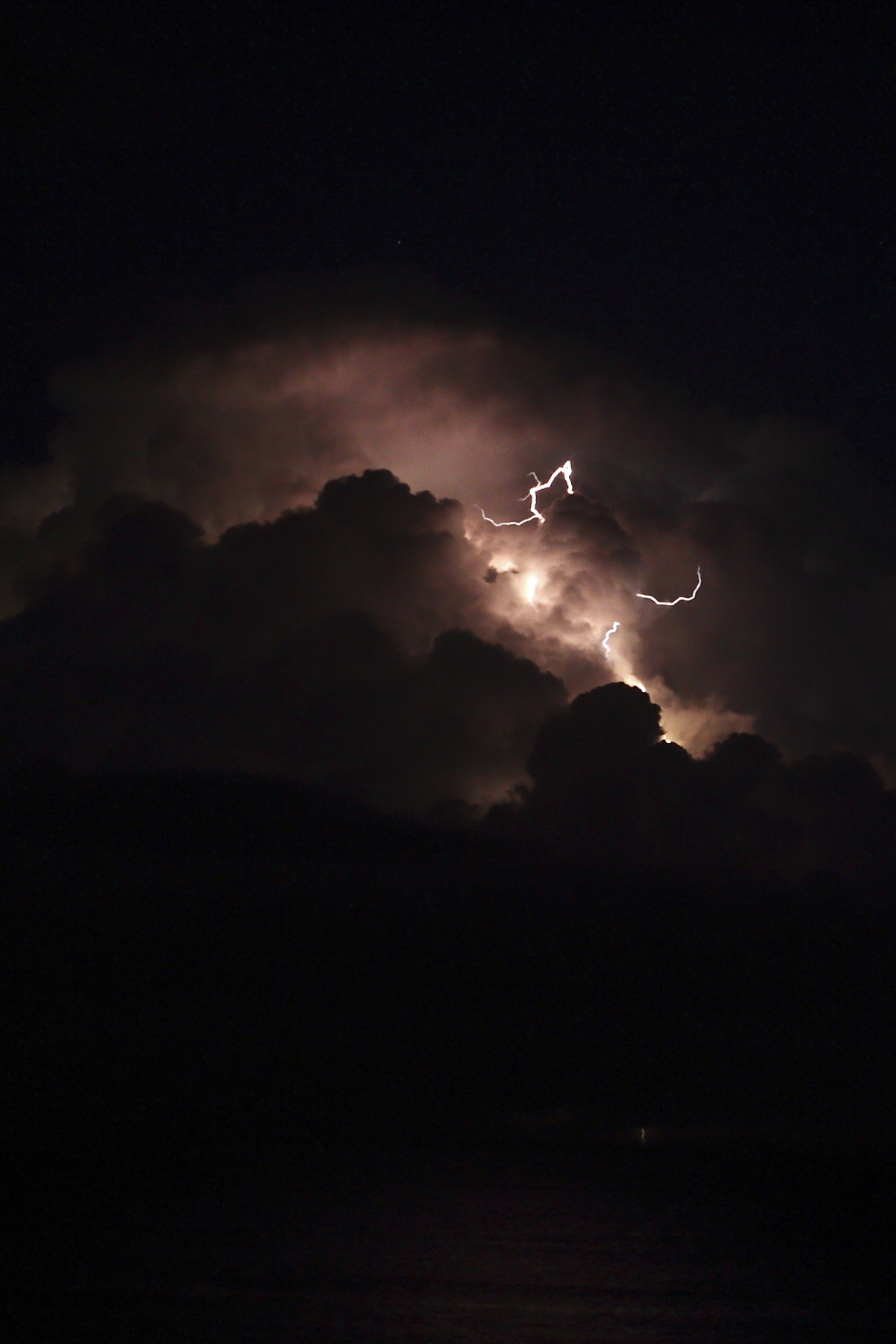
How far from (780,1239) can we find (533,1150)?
55.3 m

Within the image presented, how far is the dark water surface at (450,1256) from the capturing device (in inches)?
1868

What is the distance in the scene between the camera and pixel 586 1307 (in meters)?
50.6

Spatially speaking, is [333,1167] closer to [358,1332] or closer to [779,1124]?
[358,1332]

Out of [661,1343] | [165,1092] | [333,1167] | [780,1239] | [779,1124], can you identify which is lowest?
[661,1343]

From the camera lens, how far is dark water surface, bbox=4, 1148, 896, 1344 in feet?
156

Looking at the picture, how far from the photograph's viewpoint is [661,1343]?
45.0 meters

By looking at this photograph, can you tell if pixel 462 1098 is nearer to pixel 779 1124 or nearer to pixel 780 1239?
pixel 779 1124

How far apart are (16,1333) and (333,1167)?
61411 millimetres

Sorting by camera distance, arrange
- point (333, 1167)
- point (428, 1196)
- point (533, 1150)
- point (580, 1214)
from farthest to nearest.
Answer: point (533, 1150), point (333, 1167), point (428, 1196), point (580, 1214)

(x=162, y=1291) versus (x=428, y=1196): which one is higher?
(x=428, y=1196)

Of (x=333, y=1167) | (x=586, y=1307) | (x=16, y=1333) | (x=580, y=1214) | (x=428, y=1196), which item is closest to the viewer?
(x=16, y=1333)

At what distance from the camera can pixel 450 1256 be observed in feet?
205

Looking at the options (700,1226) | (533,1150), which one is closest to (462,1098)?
(533,1150)

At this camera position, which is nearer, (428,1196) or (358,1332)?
(358,1332)
